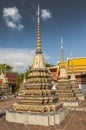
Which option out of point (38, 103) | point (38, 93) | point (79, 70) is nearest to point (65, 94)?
point (38, 93)

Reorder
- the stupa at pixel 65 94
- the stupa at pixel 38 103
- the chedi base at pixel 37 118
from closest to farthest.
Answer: the chedi base at pixel 37 118
the stupa at pixel 38 103
the stupa at pixel 65 94

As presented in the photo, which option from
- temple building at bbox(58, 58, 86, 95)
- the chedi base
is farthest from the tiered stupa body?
temple building at bbox(58, 58, 86, 95)

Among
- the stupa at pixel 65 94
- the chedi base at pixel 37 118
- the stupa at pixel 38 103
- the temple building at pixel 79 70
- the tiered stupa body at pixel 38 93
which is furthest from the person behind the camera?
the temple building at pixel 79 70

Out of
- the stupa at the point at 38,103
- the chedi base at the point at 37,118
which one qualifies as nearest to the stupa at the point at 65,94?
the stupa at the point at 38,103

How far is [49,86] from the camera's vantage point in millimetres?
15867

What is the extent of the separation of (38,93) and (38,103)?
0.78 metres

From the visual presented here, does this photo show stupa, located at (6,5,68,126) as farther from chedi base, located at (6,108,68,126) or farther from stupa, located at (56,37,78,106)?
stupa, located at (56,37,78,106)

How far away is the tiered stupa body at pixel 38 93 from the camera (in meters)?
14.6

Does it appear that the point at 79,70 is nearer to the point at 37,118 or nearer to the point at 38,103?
the point at 38,103

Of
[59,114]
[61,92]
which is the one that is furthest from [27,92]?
[61,92]

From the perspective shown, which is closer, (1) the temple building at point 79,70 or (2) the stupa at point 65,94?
(2) the stupa at point 65,94

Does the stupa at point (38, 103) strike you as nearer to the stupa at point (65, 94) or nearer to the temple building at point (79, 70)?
the stupa at point (65, 94)

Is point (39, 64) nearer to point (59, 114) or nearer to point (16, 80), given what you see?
point (59, 114)

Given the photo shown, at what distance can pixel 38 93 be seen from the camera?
1515 centimetres
